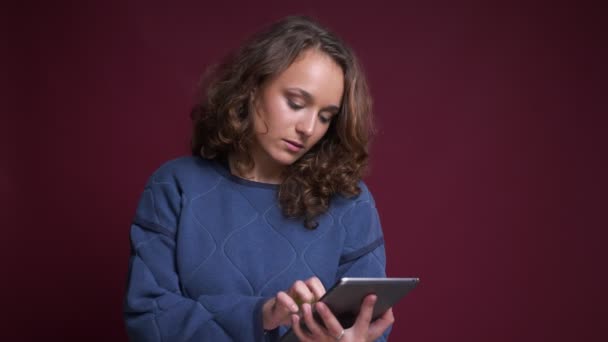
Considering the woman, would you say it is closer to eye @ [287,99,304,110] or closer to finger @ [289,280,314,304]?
eye @ [287,99,304,110]

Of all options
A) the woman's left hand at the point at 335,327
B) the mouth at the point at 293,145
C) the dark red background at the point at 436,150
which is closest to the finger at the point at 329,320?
the woman's left hand at the point at 335,327

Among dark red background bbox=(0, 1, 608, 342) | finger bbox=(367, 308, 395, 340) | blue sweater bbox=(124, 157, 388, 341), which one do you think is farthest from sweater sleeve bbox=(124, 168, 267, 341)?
dark red background bbox=(0, 1, 608, 342)

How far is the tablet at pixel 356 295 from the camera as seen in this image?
1164mm

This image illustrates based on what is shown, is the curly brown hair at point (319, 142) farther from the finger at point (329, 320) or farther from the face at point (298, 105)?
the finger at point (329, 320)

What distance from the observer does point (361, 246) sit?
65.3 inches

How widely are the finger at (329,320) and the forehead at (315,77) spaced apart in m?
0.54

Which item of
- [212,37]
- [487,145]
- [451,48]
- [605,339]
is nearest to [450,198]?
[487,145]

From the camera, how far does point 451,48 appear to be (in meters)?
2.52

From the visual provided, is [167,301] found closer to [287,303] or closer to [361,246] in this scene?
[287,303]

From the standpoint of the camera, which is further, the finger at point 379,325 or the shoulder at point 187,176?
the shoulder at point 187,176

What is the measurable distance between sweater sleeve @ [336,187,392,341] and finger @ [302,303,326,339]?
354mm

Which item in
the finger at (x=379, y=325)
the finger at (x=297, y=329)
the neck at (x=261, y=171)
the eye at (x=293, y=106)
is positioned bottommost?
the finger at (x=379, y=325)

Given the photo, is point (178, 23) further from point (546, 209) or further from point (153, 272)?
point (546, 209)

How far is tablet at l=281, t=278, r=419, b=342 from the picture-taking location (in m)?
1.16
